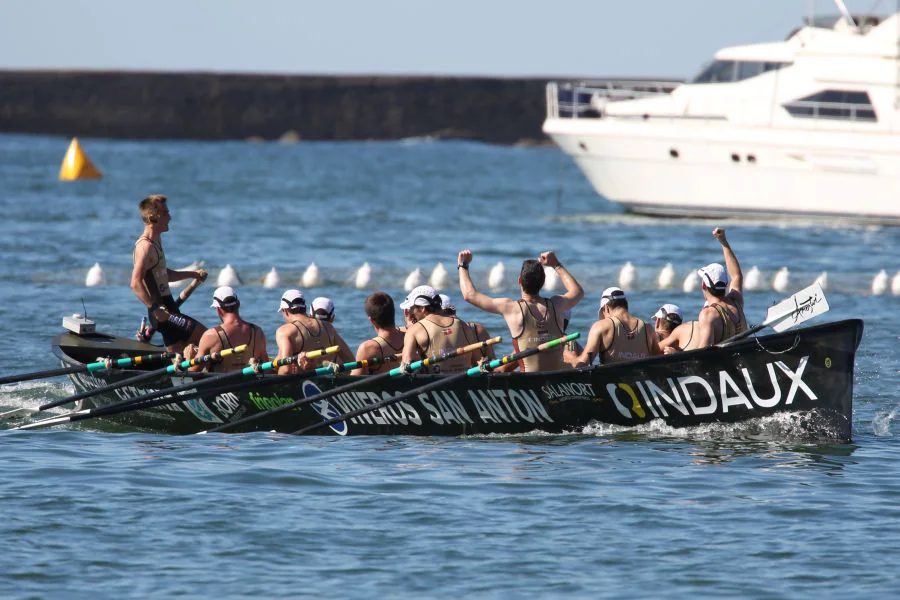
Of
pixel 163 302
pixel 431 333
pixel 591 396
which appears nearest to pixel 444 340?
pixel 431 333

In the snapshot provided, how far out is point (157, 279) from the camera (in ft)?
49.3

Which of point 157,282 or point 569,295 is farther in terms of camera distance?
A: point 157,282

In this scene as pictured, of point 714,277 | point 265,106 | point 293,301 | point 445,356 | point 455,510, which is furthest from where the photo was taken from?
point 265,106

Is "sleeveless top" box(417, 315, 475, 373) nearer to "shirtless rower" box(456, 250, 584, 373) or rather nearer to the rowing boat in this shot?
the rowing boat

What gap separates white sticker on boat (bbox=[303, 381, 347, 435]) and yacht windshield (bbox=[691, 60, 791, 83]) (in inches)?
1070

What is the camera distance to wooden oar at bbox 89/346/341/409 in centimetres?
1397

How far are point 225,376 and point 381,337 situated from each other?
58.4 inches

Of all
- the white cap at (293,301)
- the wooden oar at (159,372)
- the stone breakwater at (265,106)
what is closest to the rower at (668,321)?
the white cap at (293,301)

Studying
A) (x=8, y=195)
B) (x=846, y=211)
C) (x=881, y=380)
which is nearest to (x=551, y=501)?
(x=881, y=380)

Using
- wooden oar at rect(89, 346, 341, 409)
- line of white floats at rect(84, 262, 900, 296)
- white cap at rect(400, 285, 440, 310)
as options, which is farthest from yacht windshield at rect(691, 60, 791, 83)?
wooden oar at rect(89, 346, 341, 409)

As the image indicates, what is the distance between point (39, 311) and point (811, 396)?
1466 centimetres

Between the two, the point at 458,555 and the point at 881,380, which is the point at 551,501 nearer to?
the point at 458,555

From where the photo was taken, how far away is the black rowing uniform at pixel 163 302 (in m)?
14.9

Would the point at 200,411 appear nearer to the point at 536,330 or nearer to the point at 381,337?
→ the point at 381,337
